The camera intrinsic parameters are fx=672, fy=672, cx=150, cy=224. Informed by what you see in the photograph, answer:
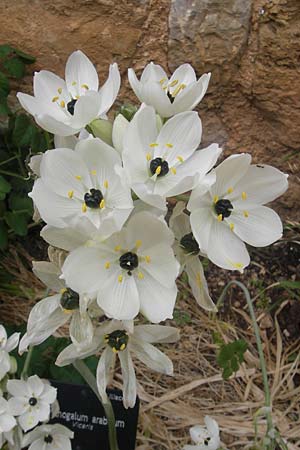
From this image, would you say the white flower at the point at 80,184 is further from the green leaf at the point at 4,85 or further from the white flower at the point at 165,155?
the green leaf at the point at 4,85

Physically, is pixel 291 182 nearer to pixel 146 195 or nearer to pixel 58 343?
pixel 58 343

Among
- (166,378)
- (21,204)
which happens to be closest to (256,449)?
(166,378)

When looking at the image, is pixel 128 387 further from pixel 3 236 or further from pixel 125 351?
pixel 3 236

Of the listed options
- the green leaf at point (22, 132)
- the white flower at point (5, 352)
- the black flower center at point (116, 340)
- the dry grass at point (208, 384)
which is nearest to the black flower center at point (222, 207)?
the black flower center at point (116, 340)

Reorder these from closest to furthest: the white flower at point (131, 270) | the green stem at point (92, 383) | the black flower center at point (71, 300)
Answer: the white flower at point (131, 270), the black flower center at point (71, 300), the green stem at point (92, 383)

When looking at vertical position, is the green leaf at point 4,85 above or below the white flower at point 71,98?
below

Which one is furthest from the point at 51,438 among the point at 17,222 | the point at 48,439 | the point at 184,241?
the point at 17,222

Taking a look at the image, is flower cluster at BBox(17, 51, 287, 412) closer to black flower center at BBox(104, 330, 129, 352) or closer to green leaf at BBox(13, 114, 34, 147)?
black flower center at BBox(104, 330, 129, 352)
